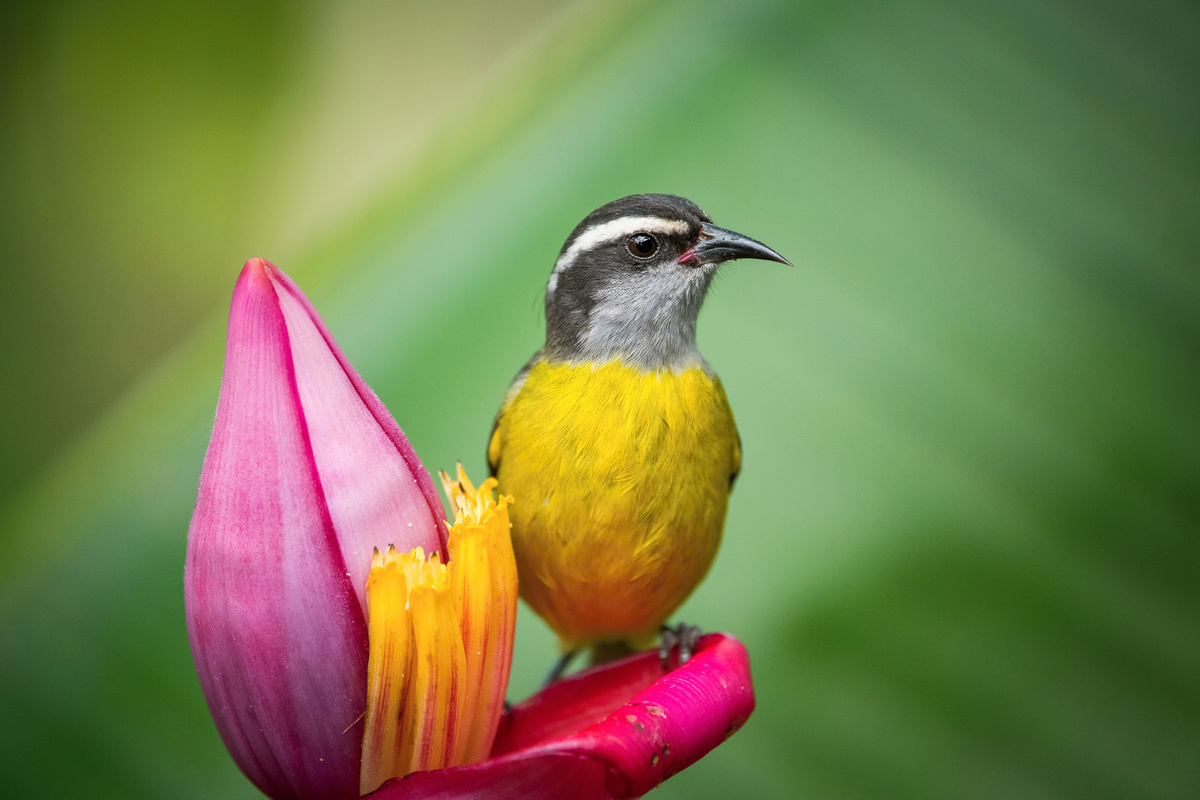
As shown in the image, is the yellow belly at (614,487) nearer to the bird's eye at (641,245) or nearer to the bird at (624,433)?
the bird at (624,433)

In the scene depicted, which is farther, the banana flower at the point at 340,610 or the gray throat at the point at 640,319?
the gray throat at the point at 640,319

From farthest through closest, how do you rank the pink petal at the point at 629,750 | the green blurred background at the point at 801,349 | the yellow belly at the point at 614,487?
the green blurred background at the point at 801,349 → the yellow belly at the point at 614,487 → the pink petal at the point at 629,750

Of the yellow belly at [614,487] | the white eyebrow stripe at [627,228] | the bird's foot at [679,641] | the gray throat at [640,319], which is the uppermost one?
the white eyebrow stripe at [627,228]

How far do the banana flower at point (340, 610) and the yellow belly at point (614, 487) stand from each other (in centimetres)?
20

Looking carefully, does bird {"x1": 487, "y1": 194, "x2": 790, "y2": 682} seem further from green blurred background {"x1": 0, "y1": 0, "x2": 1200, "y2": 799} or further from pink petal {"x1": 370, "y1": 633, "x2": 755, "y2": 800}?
green blurred background {"x1": 0, "y1": 0, "x2": 1200, "y2": 799}

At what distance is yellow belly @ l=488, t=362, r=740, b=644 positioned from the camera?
74 cm

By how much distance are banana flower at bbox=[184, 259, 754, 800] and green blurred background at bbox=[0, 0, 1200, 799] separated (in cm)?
56

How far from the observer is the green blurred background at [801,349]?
102 centimetres

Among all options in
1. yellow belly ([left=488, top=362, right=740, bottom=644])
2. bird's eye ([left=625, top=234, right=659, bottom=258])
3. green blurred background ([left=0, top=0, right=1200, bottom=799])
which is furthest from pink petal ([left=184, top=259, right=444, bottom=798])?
green blurred background ([left=0, top=0, right=1200, bottom=799])

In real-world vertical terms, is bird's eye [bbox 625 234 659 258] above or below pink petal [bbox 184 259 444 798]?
above

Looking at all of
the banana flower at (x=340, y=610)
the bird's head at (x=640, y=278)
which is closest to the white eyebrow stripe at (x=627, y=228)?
the bird's head at (x=640, y=278)

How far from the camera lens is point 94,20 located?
125 centimetres

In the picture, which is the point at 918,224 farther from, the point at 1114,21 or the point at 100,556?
the point at 100,556

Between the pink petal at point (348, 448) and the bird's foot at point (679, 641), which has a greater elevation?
the pink petal at point (348, 448)
